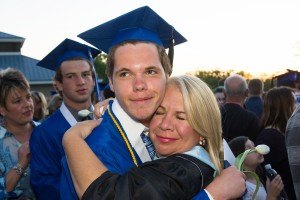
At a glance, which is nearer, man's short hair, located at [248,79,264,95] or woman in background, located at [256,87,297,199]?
woman in background, located at [256,87,297,199]

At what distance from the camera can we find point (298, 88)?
6676 mm

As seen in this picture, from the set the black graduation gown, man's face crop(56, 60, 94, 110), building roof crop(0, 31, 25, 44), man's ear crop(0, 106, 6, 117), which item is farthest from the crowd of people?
building roof crop(0, 31, 25, 44)

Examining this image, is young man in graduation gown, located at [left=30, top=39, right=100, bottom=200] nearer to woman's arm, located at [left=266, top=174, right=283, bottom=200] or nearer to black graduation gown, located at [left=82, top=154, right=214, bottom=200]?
black graduation gown, located at [left=82, top=154, right=214, bottom=200]

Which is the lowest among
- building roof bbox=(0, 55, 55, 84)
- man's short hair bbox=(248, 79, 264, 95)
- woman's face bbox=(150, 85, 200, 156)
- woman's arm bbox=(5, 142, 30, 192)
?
building roof bbox=(0, 55, 55, 84)

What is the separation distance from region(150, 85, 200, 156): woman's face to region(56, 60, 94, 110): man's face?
1654 millimetres

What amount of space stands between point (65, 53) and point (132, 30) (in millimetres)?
1691

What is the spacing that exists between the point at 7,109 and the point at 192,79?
7.18 feet

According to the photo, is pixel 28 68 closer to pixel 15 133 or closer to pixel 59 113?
pixel 15 133

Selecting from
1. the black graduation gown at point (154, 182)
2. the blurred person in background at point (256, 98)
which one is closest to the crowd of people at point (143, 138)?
the black graduation gown at point (154, 182)

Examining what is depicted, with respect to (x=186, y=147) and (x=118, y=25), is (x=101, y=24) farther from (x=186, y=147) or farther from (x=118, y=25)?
(x=186, y=147)

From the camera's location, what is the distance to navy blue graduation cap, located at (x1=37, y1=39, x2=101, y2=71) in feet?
12.7

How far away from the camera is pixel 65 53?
12.9 ft

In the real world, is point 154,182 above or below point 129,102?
below

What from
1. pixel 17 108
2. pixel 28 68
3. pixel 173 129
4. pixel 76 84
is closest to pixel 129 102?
pixel 173 129
